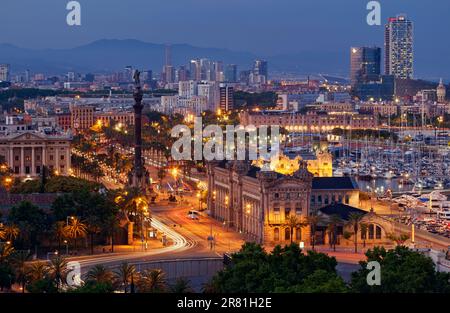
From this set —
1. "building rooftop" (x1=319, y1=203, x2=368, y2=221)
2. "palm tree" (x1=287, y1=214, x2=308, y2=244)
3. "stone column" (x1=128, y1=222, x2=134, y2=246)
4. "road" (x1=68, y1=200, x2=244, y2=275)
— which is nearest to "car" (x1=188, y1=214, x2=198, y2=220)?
"road" (x1=68, y1=200, x2=244, y2=275)

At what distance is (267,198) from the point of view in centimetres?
4131

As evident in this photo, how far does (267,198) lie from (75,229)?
700 cm

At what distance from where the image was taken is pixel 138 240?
41.9 metres

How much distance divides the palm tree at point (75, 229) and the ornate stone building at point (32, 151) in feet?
81.7

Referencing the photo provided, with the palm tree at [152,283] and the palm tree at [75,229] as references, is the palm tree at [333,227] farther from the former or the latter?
the palm tree at [152,283]

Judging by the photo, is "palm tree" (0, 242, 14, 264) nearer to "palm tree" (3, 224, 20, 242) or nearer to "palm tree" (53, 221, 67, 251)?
"palm tree" (3, 224, 20, 242)

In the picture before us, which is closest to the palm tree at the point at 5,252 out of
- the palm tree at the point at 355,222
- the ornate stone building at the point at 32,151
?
the palm tree at the point at 355,222

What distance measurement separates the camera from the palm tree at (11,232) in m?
37.2

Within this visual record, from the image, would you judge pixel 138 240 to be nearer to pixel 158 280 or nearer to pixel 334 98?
pixel 158 280

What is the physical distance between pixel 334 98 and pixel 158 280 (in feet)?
492

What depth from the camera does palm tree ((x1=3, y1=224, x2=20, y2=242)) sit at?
37219 mm

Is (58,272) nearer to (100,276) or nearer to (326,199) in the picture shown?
(100,276)
